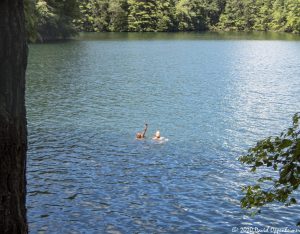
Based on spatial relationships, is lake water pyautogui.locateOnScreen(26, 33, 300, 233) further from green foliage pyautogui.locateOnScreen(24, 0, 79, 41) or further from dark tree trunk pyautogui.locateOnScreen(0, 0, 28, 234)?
green foliage pyautogui.locateOnScreen(24, 0, 79, 41)

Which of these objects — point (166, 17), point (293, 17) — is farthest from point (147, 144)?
point (293, 17)

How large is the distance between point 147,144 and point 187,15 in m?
134

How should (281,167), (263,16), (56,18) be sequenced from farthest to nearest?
(263,16) < (56,18) < (281,167)

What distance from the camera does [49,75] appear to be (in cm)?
4706

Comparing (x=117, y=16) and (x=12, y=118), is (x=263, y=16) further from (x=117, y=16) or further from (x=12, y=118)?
(x=12, y=118)

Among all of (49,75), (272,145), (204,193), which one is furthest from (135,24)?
(272,145)

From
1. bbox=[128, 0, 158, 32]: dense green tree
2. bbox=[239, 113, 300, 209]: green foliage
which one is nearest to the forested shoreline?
bbox=[128, 0, 158, 32]: dense green tree

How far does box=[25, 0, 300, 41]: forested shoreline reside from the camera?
136 meters

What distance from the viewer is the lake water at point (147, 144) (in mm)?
14533

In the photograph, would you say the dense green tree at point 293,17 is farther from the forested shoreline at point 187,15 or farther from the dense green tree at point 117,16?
the dense green tree at point 117,16

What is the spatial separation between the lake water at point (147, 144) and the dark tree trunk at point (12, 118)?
8690 mm

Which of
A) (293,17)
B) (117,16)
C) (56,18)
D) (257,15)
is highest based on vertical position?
(257,15)

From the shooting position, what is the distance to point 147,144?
23250mm

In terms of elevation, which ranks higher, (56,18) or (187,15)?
(187,15)
